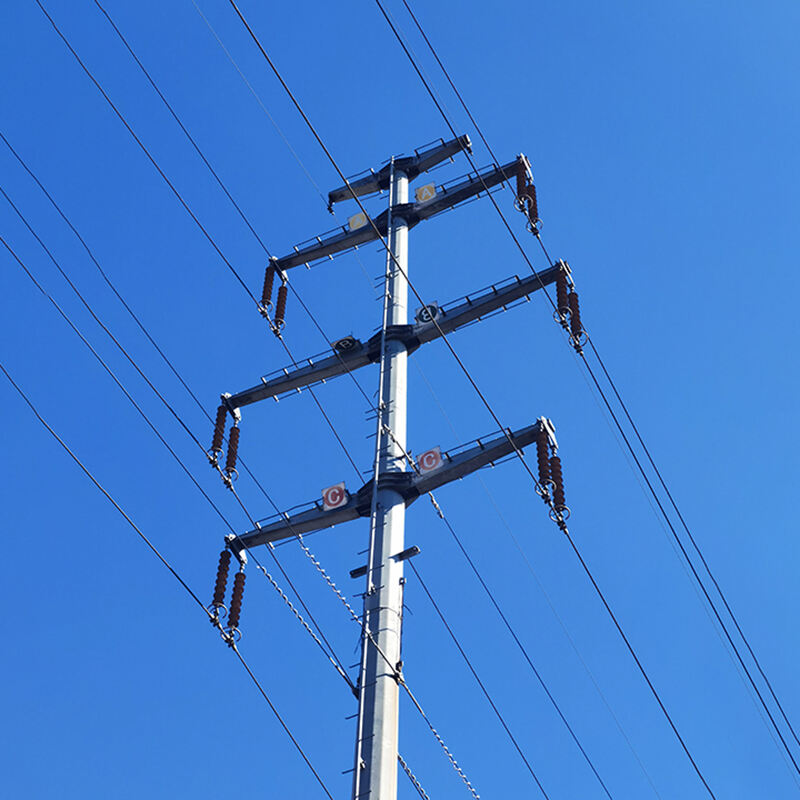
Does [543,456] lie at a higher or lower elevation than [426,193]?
lower

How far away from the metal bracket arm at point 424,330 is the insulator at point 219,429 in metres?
1.59

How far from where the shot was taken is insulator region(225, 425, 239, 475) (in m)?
23.1

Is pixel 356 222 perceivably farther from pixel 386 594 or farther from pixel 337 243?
pixel 386 594

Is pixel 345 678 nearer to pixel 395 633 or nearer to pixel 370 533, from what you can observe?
pixel 395 633

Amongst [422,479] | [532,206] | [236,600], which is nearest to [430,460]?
[422,479]

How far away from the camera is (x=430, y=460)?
799 inches

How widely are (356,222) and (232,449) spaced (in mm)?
6182

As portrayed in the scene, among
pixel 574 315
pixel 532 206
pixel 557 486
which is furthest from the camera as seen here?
pixel 532 206

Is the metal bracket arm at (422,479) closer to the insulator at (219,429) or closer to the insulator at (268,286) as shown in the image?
the insulator at (219,429)

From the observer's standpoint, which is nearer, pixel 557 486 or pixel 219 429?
pixel 557 486

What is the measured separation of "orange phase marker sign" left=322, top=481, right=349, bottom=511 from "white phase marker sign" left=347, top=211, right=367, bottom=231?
745cm

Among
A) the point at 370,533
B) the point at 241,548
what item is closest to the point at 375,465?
the point at 370,533

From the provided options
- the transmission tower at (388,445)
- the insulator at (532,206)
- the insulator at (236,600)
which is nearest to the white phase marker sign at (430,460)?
the transmission tower at (388,445)

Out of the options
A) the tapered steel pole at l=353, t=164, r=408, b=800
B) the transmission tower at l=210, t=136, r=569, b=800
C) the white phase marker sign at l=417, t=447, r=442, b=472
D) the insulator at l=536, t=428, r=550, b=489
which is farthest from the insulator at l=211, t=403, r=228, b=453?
the insulator at l=536, t=428, r=550, b=489
